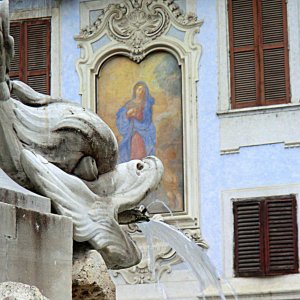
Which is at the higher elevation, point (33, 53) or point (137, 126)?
point (33, 53)

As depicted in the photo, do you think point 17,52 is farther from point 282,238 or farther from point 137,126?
point 282,238

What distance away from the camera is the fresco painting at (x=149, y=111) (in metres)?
25.7

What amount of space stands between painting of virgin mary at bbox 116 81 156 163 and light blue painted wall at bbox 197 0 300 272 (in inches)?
33.2

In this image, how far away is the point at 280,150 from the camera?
25281mm

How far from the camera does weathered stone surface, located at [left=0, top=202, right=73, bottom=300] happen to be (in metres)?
5.17

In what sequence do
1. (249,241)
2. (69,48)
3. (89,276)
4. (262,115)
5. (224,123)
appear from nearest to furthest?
(89,276) → (249,241) → (262,115) → (224,123) → (69,48)

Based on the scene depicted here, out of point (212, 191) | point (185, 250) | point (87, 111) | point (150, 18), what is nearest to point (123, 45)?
point (150, 18)

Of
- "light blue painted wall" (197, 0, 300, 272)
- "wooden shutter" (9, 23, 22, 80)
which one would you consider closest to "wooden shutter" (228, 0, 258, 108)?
"light blue painted wall" (197, 0, 300, 272)

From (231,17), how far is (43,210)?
68.2ft

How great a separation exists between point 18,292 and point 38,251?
1.61ft

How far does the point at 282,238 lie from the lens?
24.7 m

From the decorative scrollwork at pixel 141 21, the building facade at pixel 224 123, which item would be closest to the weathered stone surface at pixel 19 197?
the building facade at pixel 224 123

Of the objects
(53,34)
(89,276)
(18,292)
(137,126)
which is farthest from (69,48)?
(18,292)

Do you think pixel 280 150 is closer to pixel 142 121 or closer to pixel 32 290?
pixel 142 121
